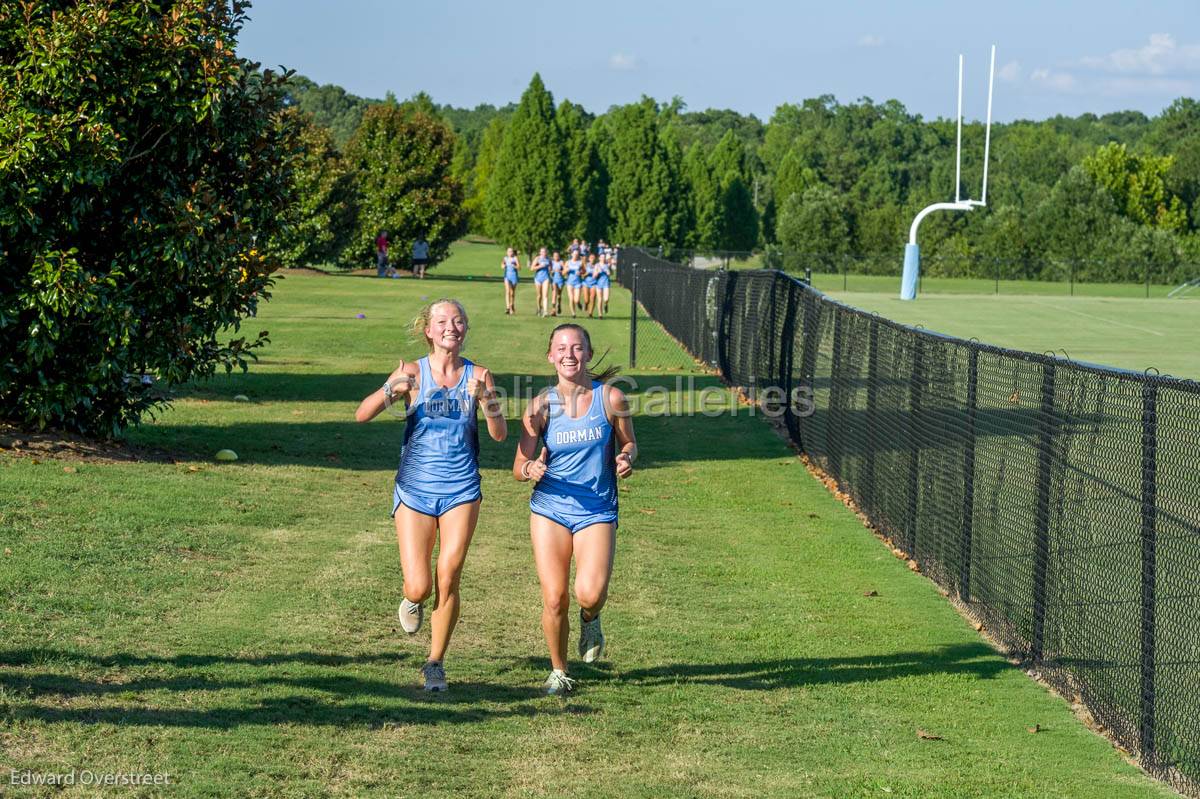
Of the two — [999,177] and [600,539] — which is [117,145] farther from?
[999,177]

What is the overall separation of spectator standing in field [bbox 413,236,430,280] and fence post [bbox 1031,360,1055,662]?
5389 centimetres

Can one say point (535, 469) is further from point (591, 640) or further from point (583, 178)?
point (583, 178)

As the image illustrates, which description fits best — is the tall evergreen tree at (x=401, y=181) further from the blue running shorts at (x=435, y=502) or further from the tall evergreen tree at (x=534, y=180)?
the blue running shorts at (x=435, y=502)

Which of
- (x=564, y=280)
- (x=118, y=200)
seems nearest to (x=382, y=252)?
(x=564, y=280)

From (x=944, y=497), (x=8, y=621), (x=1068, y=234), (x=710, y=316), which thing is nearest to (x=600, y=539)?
(x=8, y=621)

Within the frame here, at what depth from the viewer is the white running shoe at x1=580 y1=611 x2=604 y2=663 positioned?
7121 mm

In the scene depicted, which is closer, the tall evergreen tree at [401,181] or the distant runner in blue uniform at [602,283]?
the distant runner in blue uniform at [602,283]

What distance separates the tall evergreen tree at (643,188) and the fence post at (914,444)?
2857 inches

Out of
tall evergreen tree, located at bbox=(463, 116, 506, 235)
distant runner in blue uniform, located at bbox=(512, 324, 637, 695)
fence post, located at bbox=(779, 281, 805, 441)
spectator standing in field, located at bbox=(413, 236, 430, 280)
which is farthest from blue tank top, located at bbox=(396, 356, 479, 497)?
tall evergreen tree, located at bbox=(463, 116, 506, 235)

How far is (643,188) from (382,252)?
2568 cm

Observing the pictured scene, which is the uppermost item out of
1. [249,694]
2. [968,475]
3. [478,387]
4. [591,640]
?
[478,387]

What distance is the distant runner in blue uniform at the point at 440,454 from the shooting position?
6750 millimetres

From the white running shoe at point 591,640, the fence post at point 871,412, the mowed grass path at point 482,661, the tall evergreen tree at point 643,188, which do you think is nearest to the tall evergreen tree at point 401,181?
the tall evergreen tree at point 643,188

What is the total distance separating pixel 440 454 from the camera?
6.79m
